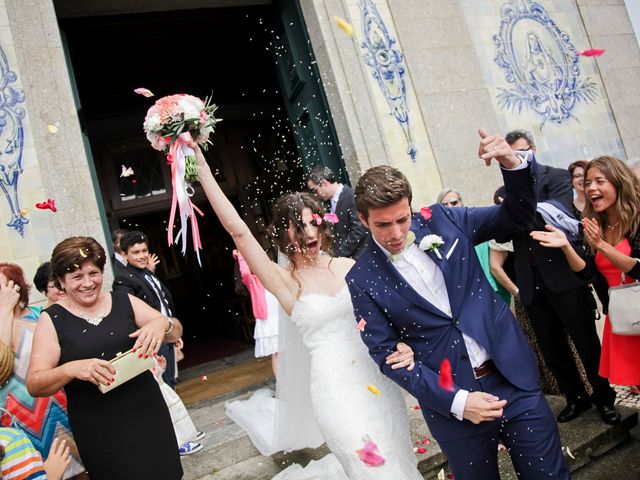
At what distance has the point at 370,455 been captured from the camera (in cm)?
267

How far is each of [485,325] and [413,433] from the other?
1.96 m

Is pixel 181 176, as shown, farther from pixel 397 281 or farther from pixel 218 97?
pixel 218 97

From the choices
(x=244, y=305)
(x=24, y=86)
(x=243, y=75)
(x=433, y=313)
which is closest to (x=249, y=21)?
(x=243, y=75)

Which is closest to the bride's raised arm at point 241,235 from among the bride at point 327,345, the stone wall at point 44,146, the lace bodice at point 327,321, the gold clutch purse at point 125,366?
the bride at point 327,345

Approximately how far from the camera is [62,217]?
5.03 m

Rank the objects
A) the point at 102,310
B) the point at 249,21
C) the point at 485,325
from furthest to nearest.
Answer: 1. the point at 249,21
2. the point at 102,310
3. the point at 485,325

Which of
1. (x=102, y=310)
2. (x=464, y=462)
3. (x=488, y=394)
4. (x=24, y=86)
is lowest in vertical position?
(x=464, y=462)

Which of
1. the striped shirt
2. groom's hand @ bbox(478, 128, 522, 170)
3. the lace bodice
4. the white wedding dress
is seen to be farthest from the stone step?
groom's hand @ bbox(478, 128, 522, 170)

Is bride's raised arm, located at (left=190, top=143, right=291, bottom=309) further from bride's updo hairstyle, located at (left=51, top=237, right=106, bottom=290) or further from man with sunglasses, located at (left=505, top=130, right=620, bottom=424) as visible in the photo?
man with sunglasses, located at (left=505, top=130, right=620, bottom=424)

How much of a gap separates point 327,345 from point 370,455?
2.10 ft

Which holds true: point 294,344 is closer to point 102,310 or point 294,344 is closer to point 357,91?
point 102,310

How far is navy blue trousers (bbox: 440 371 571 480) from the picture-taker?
7.11ft

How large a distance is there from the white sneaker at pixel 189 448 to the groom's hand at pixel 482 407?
9.43 feet

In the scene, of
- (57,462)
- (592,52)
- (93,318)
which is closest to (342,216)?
(93,318)
